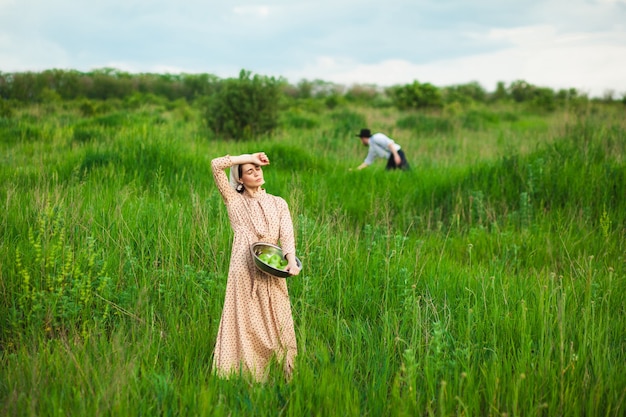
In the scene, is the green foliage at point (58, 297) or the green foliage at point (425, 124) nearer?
the green foliage at point (58, 297)

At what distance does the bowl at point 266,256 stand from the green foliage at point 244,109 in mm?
10628

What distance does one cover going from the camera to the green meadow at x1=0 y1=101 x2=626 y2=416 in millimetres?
2896

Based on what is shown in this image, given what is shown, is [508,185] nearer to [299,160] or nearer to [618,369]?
[299,160]

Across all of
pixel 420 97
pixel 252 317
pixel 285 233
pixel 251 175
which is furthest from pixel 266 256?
pixel 420 97

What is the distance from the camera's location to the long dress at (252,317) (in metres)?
3.23

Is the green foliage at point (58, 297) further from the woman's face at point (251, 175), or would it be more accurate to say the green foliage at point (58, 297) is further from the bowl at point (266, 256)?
the woman's face at point (251, 175)

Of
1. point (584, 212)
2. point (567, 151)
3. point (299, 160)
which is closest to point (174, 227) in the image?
point (299, 160)

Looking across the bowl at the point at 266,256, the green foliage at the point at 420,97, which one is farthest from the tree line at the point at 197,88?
the bowl at the point at 266,256

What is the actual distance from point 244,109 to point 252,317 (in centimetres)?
1125

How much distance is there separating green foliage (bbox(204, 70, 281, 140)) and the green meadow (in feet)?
18.3

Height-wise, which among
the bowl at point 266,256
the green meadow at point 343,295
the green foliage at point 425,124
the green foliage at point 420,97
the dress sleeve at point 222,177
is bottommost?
the green meadow at point 343,295

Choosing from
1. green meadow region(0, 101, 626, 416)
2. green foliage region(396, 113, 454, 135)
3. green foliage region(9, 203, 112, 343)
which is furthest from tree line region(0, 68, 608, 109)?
green foliage region(9, 203, 112, 343)

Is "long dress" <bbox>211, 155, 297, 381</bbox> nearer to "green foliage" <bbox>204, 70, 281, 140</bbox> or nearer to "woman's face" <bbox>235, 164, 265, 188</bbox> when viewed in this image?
"woman's face" <bbox>235, 164, 265, 188</bbox>

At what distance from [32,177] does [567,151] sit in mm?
7688
